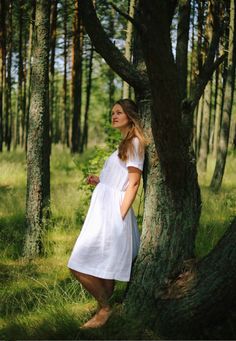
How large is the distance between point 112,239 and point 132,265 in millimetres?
314

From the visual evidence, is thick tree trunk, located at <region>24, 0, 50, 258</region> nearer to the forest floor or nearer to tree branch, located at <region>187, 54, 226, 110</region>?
the forest floor

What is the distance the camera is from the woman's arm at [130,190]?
137 inches

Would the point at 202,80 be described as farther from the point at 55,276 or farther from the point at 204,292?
the point at 55,276

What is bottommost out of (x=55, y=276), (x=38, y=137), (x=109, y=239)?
(x=55, y=276)

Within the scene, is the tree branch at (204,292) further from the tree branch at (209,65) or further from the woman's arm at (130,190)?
the tree branch at (209,65)

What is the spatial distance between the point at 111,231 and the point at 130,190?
0.35 meters

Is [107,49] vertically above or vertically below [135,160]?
above

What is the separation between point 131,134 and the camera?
11.8 ft

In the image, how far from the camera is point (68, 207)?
25.0 ft

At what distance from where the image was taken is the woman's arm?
349 cm

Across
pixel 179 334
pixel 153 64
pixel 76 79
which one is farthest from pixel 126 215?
pixel 76 79

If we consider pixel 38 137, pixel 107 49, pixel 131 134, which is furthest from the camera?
pixel 38 137

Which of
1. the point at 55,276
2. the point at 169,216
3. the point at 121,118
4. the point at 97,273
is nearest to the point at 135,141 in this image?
the point at 121,118

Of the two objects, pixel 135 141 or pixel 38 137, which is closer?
pixel 135 141
